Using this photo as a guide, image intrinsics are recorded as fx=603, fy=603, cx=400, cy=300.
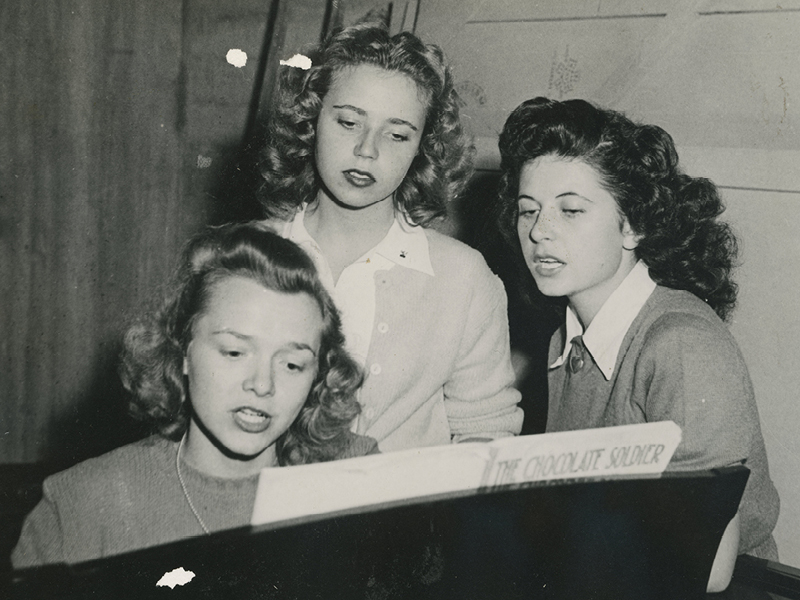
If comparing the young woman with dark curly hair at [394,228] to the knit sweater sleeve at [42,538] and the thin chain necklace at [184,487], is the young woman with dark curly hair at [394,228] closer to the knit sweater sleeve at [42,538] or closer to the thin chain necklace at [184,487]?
the thin chain necklace at [184,487]

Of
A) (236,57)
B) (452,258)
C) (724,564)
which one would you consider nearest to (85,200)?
(236,57)

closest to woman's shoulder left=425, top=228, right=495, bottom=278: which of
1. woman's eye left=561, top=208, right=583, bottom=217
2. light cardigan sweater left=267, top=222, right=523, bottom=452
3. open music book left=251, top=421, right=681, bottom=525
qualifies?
light cardigan sweater left=267, top=222, right=523, bottom=452

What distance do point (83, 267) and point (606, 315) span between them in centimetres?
77

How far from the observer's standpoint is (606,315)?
915 millimetres

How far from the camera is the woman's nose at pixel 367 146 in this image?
72cm

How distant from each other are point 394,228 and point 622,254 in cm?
36

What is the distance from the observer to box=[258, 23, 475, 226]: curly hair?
76 centimetres

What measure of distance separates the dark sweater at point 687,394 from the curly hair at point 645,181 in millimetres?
74

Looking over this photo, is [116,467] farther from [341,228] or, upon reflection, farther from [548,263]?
[548,263]

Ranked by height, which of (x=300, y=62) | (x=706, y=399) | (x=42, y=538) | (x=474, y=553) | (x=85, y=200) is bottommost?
(x=42, y=538)

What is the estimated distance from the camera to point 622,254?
92 cm

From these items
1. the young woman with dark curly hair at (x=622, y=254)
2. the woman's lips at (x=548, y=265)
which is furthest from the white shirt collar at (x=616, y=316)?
the woman's lips at (x=548, y=265)

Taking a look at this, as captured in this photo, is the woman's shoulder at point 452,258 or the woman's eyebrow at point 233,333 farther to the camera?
the woman's shoulder at point 452,258

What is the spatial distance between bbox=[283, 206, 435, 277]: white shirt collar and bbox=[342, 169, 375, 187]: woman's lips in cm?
9
